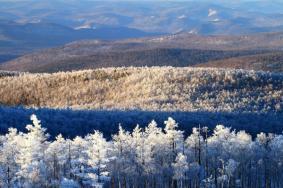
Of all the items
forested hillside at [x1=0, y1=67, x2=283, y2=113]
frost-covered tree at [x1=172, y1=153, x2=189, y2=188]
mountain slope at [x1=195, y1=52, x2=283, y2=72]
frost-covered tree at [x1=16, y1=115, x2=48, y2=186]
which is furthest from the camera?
mountain slope at [x1=195, y1=52, x2=283, y2=72]

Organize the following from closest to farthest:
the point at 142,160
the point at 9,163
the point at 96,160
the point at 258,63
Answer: the point at 96,160
the point at 9,163
the point at 142,160
the point at 258,63

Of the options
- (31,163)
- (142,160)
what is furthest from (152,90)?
(31,163)

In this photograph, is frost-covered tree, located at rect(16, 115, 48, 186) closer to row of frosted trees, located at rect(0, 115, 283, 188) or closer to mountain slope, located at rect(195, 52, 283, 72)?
row of frosted trees, located at rect(0, 115, 283, 188)

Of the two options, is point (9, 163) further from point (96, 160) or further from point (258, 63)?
point (258, 63)

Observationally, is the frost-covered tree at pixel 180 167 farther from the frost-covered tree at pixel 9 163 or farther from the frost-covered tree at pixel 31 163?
the frost-covered tree at pixel 9 163

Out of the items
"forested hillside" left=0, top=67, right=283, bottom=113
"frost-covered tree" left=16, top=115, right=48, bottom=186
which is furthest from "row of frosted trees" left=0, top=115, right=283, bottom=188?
"forested hillside" left=0, top=67, right=283, bottom=113

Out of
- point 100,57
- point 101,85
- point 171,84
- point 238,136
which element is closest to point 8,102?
point 101,85
